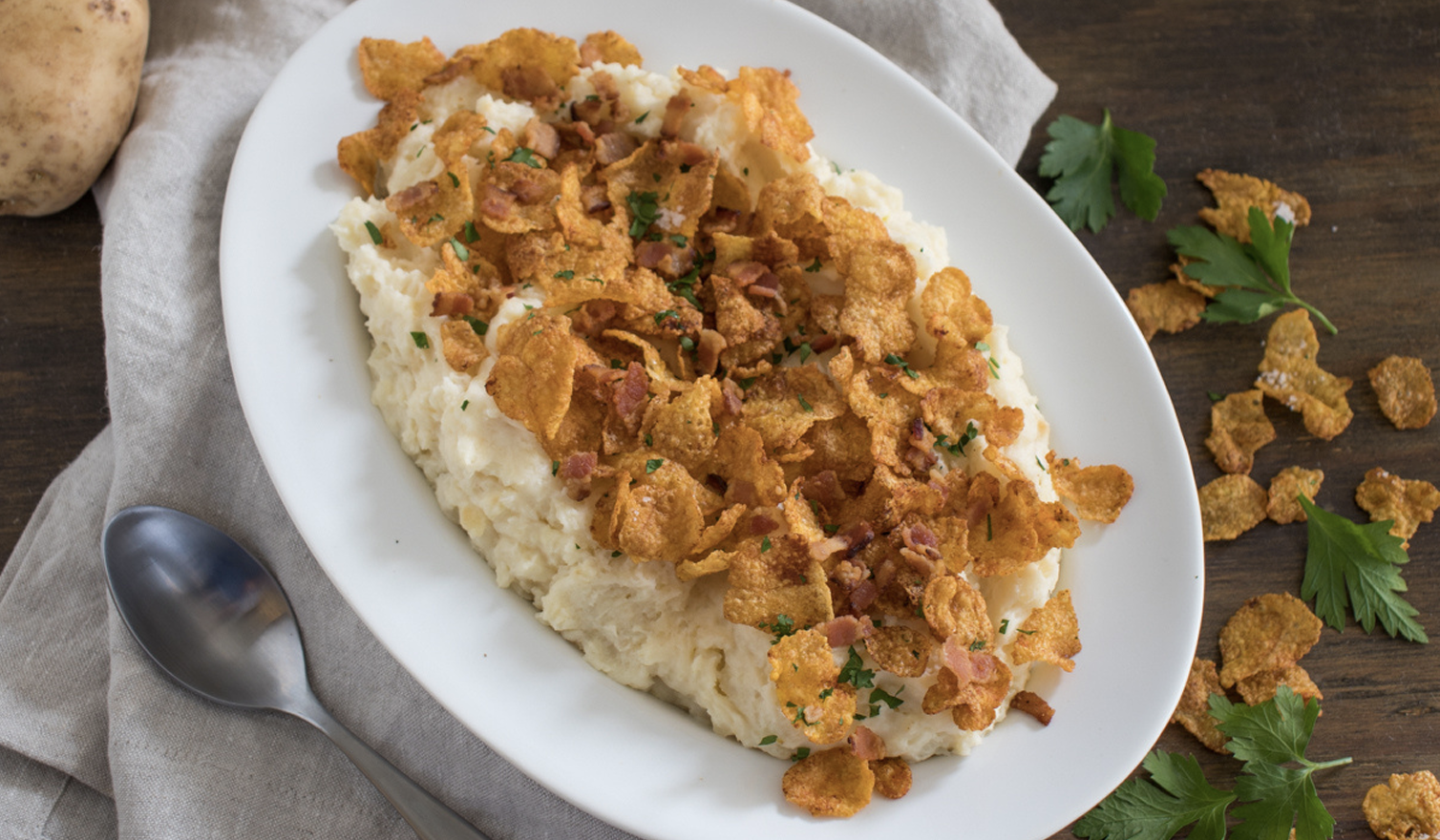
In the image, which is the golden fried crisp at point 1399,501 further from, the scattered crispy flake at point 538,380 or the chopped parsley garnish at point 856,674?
the scattered crispy flake at point 538,380

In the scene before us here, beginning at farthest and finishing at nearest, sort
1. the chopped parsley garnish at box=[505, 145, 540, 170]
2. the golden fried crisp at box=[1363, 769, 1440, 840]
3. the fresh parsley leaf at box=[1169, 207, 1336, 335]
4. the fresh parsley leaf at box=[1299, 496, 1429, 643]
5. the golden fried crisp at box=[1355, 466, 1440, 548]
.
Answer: the fresh parsley leaf at box=[1169, 207, 1336, 335]
the golden fried crisp at box=[1355, 466, 1440, 548]
the fresh parsley leaf at box=[1299, 496, 1429, 643]
the golden fried crisp at box=[1363, 769, 1440, 840]
the chopped parsley garnish at box=[505, 145, 540, 170]

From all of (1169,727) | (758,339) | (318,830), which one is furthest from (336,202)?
(1169,727)

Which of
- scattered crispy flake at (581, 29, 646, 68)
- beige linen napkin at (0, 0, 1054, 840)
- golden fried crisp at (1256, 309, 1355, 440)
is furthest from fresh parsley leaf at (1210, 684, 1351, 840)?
scattered crispy flake at (581, 29, 646, 68)

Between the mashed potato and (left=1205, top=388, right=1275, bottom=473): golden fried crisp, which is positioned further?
(left=1205, top=388, right=1275, bottom=473): golden fried crisp

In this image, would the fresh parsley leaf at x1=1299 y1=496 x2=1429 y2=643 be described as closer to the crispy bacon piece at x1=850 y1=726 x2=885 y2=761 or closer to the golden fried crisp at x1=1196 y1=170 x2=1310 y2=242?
the golden fried crisp at x1=1196 y1=170 x2=1310 y2=242

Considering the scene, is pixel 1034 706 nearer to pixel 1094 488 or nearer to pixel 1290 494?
pixel 1094 488

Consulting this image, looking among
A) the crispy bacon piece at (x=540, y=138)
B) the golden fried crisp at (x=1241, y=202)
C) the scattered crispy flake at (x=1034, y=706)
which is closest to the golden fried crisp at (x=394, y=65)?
the crispy bacon piece at (x=540, y=138)

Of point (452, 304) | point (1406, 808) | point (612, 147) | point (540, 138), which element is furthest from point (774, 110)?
point (1406, 808)
